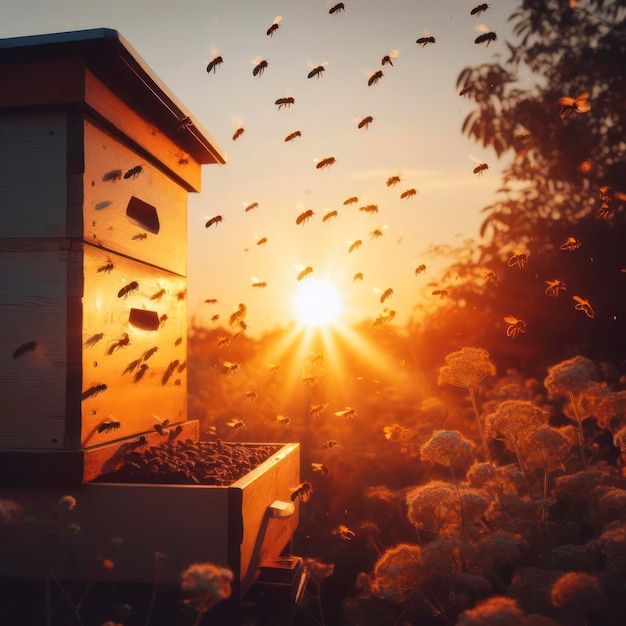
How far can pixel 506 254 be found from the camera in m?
6.43

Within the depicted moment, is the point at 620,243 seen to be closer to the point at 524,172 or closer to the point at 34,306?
the point at 524,172

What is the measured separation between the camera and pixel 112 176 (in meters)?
3.40

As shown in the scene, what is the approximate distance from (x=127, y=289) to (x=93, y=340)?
0.45 meters

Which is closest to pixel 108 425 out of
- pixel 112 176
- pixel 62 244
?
pixel 62 244

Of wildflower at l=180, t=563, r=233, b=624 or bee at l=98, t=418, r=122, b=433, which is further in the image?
bee at l=98, t=418, r=122, b=433

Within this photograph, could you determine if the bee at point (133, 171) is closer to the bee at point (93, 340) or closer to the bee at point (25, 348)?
the bee at point (93, 340)

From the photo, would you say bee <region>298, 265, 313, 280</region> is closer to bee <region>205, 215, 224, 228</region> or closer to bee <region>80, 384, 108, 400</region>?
bee <region>205, 215, 224, 228</region>

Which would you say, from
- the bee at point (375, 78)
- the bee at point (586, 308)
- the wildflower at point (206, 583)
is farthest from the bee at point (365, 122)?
the wildflower at point (206, 583)

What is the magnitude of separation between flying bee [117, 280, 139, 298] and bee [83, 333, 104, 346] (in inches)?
11.5

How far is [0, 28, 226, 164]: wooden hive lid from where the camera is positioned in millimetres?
3043

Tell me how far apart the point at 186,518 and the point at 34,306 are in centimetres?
117

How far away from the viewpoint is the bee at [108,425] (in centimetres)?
317

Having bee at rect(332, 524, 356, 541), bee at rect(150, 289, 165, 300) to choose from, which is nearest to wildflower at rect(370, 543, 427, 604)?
bee at rect(332, 524, 356, 541)

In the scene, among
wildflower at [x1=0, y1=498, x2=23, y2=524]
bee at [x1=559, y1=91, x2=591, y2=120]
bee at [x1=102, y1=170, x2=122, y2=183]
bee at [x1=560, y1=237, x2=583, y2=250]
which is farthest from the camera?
bee at [x1=560, y1=237, x2=583, y2=250]
